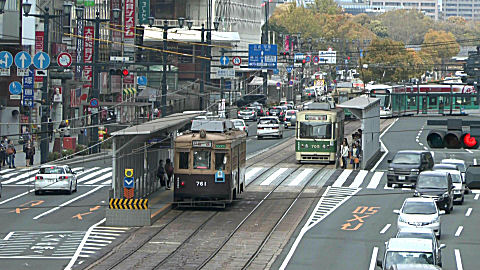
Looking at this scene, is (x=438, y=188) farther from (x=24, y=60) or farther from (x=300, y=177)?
(x=24, y=60)

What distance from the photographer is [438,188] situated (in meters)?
37.6

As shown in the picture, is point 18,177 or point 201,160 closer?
point 201,160

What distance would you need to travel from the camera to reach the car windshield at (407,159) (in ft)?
148

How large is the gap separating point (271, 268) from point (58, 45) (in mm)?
46533

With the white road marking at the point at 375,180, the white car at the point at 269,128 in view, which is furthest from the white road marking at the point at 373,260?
the white car at the point at 269,128

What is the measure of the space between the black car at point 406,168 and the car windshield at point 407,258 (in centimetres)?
1990

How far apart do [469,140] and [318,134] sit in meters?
24.0

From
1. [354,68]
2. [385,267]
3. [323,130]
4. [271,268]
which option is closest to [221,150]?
[271,268]

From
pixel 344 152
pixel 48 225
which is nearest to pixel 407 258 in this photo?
pixel 48 225

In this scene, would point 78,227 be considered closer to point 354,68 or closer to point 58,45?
point 58,45

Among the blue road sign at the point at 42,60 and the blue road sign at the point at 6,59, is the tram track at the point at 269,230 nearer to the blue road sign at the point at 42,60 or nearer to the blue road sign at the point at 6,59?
the blue road sign at the point at 42,60

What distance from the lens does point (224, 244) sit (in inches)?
1182

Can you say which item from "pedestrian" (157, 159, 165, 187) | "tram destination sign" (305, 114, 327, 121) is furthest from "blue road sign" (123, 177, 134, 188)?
"tram destination sign" (305, 114, 327, 121)

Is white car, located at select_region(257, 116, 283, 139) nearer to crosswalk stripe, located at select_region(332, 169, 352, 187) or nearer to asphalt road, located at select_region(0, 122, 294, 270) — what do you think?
→ crosswalk stripe, located at select_region(332, 169, 352, 187)
